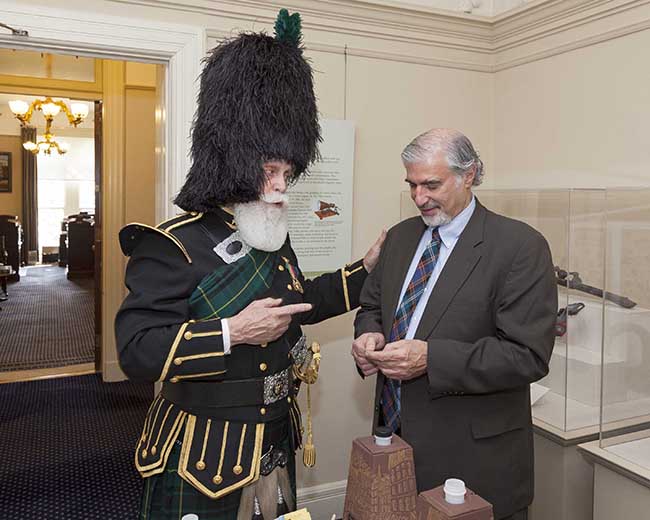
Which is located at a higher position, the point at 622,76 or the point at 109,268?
the point at 622,76

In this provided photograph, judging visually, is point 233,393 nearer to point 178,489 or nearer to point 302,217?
point 178,489

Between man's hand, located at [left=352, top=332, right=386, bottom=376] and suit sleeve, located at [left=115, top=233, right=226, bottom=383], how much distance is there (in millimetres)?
446

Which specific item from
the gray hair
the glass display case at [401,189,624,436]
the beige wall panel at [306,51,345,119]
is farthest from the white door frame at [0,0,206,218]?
the glass display case at [401,189,624,436]

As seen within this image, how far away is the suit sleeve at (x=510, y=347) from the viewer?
158cm

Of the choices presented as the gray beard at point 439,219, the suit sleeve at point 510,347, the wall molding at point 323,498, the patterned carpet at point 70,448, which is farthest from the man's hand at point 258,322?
the patterned carpet at point 70,448

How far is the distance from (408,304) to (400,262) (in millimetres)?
144

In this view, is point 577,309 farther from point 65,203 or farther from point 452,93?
point 65,203

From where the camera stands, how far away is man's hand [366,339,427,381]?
160 centimetres

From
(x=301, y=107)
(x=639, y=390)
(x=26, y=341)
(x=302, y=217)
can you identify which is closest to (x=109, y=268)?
(x=26, y=341)

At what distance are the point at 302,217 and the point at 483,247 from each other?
4.18ft

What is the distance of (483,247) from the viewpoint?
171 centimetres

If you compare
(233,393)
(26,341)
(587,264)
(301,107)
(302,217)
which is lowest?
(26,341)

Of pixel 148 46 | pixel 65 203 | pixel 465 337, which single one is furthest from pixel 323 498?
pixel 65 203

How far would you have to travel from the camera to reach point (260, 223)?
5.20ft
